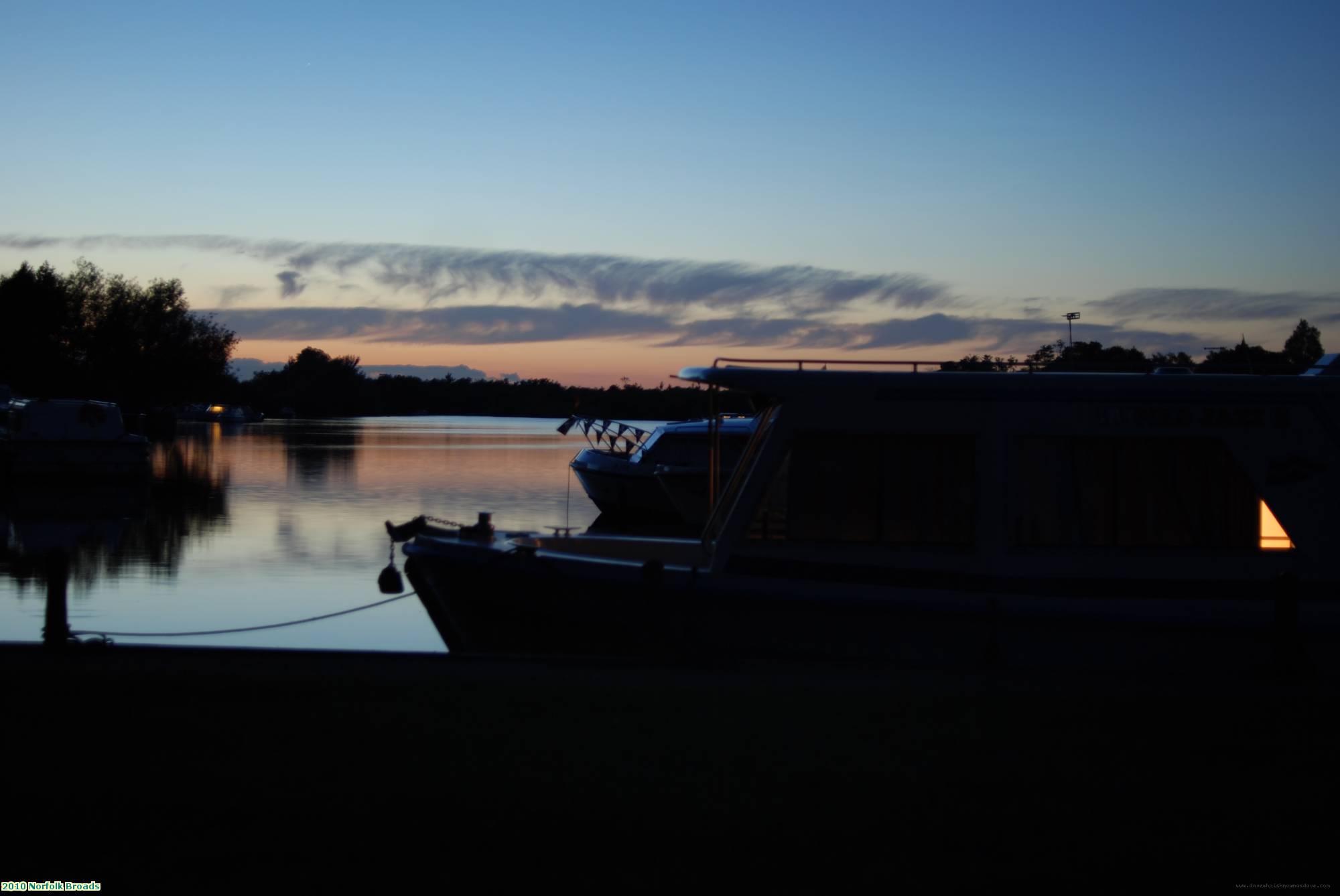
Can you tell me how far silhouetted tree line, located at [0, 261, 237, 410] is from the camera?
88.4 m

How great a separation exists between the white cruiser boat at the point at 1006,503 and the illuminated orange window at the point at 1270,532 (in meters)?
0.01

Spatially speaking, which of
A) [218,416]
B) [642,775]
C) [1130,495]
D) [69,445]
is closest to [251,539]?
[69,445]

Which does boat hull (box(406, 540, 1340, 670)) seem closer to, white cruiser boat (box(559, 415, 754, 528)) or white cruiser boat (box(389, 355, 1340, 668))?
white cruiser boat (box(389, 355, 1340, 668))

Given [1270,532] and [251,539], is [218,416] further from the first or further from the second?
[1270,532]

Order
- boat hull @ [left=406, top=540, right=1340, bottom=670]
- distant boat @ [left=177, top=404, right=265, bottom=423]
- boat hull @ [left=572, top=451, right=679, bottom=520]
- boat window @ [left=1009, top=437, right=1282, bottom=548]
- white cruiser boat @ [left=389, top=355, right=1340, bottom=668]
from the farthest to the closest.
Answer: distant boat @ [left=177, top=404, right=265, bottom=423] < boat hull @ [left=572, top=451, right=679, bottom=520] < boat window @ [left=1009, top=437, right=1282, bottom=548] < white cruiser boat @ [left=389, top=355, right=1340, bottom=668] < boat hull @ [left=406, top=540, right=1340, bottom=670]

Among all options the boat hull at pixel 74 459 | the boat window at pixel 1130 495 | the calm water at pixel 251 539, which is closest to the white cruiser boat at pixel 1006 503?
the boat window at pixel 1130 495

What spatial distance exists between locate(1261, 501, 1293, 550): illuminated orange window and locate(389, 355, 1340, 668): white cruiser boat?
0.01 meters

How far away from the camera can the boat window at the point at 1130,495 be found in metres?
10.8

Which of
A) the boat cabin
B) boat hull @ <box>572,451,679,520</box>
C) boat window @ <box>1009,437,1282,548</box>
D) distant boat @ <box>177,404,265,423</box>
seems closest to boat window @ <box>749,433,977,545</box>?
the boat cabin

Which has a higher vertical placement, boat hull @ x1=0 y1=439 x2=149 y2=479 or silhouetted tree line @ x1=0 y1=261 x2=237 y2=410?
A: silhouetted tree line @ x1=0 y1=261 x2=237 y2=410

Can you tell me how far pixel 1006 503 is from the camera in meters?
10.8

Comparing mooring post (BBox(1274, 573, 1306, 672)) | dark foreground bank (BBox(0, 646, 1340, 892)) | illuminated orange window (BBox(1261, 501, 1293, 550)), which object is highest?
illuminated orange window (BBox(1261, 501, 1293, 550))

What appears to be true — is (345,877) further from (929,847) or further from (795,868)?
(929,847)

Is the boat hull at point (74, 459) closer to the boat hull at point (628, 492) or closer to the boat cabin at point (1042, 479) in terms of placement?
the boat hull at point (628, 492)
